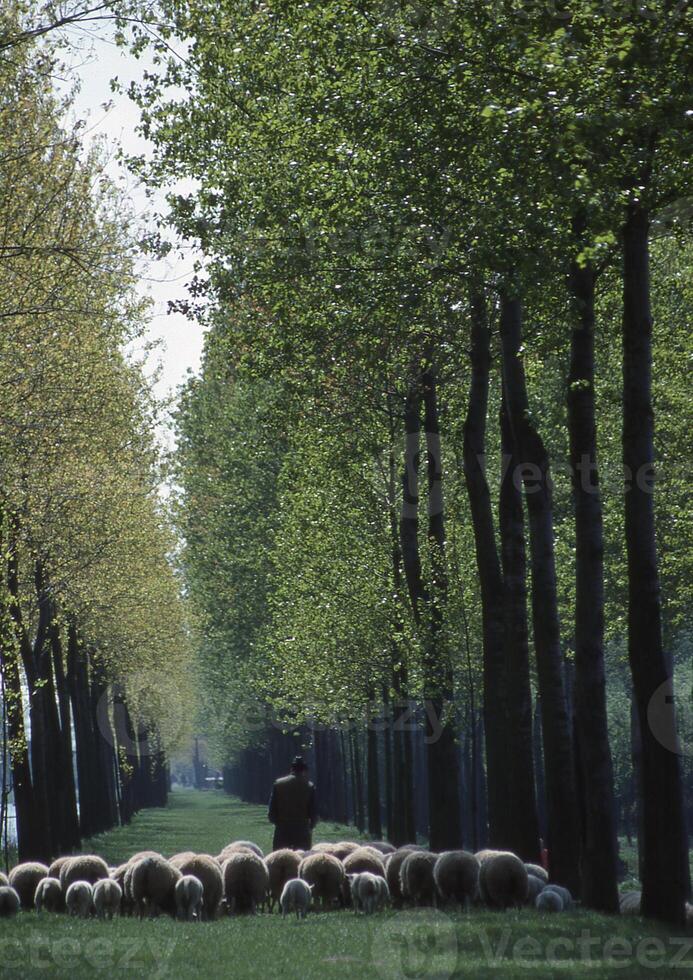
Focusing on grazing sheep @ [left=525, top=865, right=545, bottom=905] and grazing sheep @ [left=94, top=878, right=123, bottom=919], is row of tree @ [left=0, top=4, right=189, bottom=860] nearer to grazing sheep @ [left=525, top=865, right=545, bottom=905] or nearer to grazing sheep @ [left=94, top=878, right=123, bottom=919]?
grazing sheep @ [left=94, top=878, right=123, bottom=919]

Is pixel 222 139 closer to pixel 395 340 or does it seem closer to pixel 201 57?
pixel 201 57

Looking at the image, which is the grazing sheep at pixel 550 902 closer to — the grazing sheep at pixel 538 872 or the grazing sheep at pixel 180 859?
the grazing sheep at pixel 538 872

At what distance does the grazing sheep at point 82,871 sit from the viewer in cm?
2105

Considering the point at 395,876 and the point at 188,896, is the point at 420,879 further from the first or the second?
the point at 188,896

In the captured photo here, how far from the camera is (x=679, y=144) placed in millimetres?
13508

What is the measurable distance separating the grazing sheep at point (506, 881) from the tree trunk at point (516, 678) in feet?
9.69

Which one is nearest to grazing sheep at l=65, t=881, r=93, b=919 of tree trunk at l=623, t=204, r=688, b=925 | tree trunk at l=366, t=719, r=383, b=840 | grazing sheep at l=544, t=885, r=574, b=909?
grazing sheep at l=544, t=885, r=574, b=909

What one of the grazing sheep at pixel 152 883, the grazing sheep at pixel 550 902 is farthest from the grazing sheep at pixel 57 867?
the grazing sheep at pixel 550 902

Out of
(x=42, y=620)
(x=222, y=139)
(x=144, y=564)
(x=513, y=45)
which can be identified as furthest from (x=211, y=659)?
(x=513, y=45)

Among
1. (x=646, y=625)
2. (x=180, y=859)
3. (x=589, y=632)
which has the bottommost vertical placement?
(x=180, y=859)

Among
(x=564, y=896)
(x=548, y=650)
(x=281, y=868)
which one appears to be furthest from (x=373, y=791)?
(x=564, y=896)

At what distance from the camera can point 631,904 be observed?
58.2ft

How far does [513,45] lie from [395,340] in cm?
918

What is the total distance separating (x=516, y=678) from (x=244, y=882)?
15.9ft
